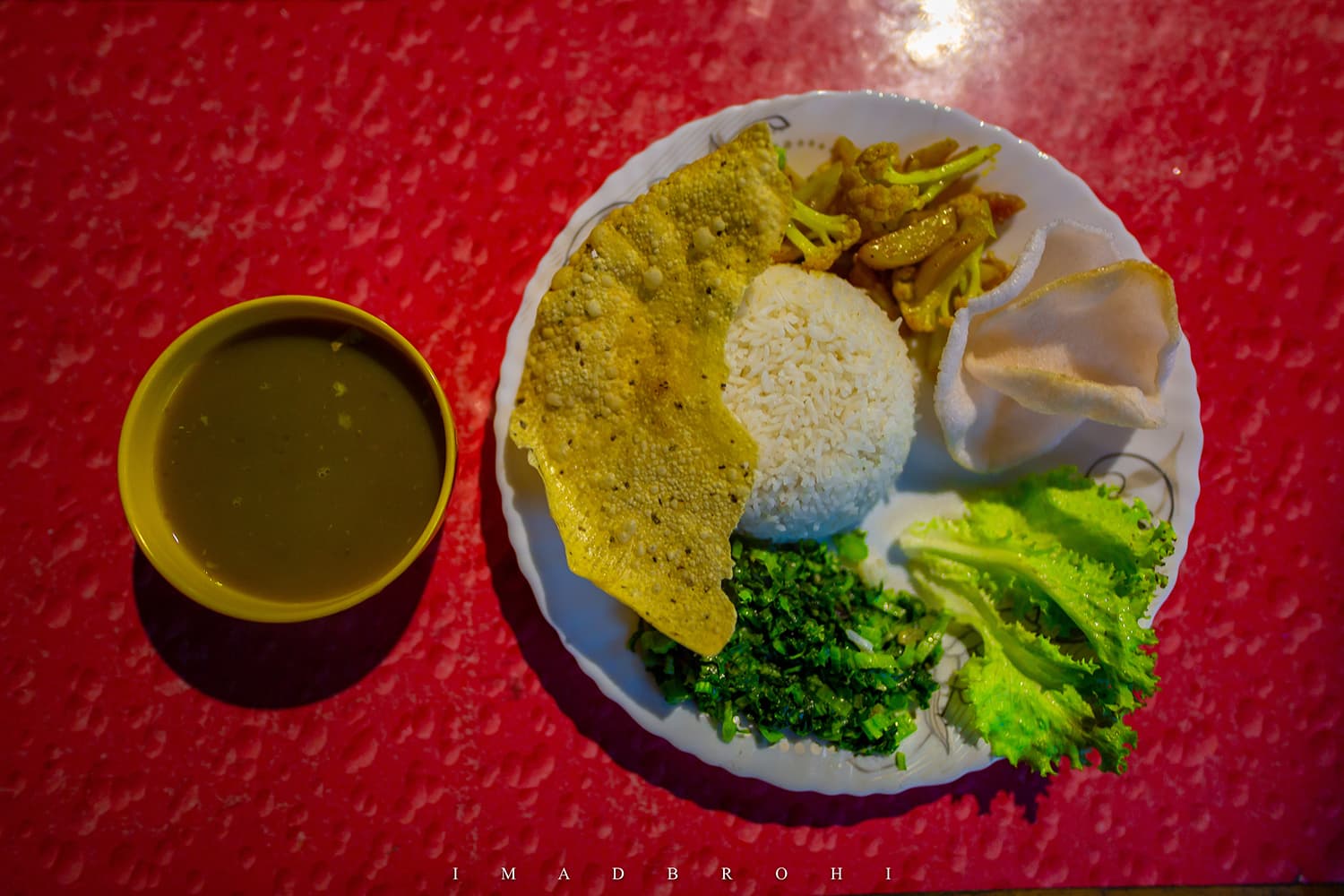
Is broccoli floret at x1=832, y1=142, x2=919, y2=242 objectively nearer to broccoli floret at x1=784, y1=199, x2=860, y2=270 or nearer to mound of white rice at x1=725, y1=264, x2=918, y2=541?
broccoli floret at x1=784, y1=199, x2=860, y2=270

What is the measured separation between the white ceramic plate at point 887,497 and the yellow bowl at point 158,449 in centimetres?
23

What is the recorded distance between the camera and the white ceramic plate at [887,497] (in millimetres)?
1944

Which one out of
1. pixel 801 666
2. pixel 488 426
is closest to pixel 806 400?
pixel 801 666

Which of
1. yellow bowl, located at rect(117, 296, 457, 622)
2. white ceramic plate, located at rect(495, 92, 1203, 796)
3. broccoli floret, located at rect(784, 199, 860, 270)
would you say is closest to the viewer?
yellow bowl, located at rect(117, 296, 457, 622)

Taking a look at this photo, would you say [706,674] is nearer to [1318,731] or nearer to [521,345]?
[521,345]

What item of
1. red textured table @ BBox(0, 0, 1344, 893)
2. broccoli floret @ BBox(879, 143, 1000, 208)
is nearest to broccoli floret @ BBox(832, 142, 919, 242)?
broccoli floret @ BBox(879, 143, 1000, 208)

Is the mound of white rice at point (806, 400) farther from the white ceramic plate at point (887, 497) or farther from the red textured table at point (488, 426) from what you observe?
A: the red textured table at point (488, 426)

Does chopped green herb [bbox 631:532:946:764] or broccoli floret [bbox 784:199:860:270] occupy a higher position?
broccoli floret [bbox 784:199:860:270]

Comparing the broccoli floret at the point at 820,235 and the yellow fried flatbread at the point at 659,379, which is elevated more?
the broccoli floret at the point at 820,235

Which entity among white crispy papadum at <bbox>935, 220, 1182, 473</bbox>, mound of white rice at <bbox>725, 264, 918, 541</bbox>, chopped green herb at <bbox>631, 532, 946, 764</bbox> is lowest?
chopped green herb at <bbox>631, 532, 946, 764</bbox>

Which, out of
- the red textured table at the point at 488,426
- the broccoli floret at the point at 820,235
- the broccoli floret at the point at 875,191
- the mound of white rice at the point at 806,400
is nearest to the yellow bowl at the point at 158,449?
the red textured table at the point at 488,426

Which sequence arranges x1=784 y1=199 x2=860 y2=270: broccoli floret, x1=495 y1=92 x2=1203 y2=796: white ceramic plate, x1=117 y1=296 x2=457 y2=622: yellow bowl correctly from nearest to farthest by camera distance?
x1=117 y1=296 x2=457 y2=622: yellow bowl → x1=495 y1=92 x2=1203 y2=796: white ceramic plate → x1=784 y1=199 x2=860 y2=270: broccoli floret

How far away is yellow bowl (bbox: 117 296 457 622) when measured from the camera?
172cm

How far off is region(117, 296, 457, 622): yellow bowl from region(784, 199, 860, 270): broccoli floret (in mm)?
997
